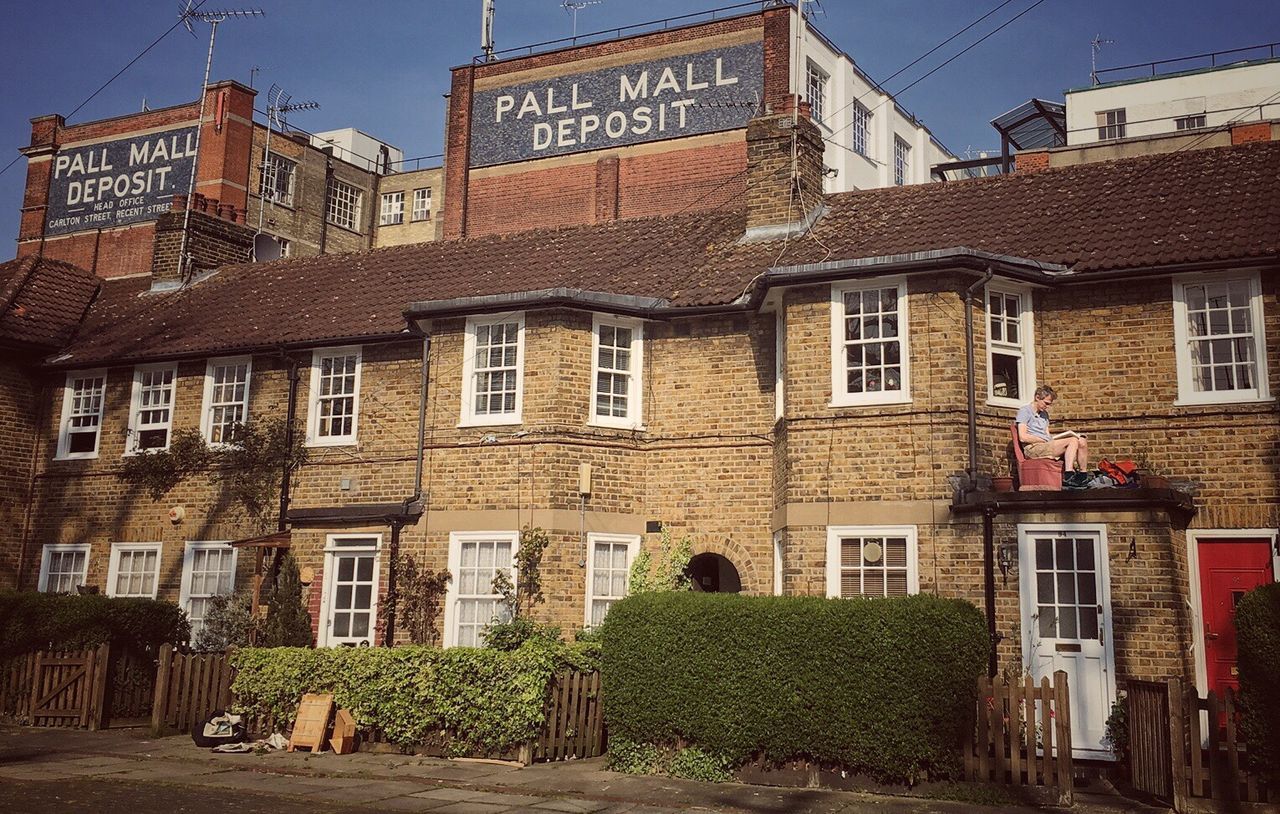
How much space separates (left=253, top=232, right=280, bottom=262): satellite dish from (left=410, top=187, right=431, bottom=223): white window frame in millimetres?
19886

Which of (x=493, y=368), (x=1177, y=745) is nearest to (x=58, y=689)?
(x=493, y=368)

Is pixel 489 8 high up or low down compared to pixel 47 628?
up

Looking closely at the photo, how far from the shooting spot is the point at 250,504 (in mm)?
20141

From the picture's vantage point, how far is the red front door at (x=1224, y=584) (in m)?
14.1

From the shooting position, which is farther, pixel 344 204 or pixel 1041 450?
pixel 344 204

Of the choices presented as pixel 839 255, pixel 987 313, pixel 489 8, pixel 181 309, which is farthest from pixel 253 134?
pixel 987 313

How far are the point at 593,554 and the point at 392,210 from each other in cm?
3463

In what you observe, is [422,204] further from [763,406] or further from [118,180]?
[763,406]

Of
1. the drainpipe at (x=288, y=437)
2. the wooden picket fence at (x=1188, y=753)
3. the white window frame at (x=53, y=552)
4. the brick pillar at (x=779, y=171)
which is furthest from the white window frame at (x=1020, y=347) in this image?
the white window frame at (x=53, y=552)

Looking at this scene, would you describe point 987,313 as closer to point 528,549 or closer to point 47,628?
point 528,549

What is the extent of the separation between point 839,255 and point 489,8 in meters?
26.0

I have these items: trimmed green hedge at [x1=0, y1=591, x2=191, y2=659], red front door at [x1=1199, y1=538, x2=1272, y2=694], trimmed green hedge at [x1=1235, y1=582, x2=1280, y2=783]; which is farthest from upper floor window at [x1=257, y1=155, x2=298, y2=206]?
trimmed green hedge at [x1=1235, y1=582, x2=1280, y2=783]

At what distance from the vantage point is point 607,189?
34.8m

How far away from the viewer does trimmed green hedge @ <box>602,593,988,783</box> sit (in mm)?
11844
